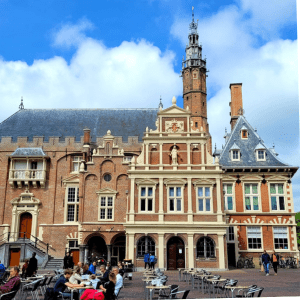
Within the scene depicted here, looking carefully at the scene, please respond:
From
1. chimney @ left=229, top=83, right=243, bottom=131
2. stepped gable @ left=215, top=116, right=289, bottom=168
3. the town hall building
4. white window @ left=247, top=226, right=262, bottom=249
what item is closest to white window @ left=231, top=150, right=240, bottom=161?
the town hall building

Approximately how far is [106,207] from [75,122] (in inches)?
430

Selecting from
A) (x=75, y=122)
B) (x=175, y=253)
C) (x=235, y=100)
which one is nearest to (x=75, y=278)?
(x=175, y=253)

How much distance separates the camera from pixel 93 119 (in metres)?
38.3

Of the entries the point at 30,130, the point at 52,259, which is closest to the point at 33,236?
the point at 52,259

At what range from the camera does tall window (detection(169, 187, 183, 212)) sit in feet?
92.5

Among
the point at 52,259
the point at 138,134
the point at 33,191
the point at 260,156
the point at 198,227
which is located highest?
the point at 138,134

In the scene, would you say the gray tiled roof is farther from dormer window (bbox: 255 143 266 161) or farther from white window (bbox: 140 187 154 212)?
dormer window (bbox: 255 143 266 161)

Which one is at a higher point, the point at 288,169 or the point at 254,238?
the point at 288,169

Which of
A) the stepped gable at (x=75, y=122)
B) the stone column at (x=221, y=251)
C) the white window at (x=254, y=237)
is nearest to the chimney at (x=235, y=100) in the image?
the stepped gable at (x=75, y=122)

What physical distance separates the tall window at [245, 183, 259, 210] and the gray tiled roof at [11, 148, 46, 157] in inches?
744

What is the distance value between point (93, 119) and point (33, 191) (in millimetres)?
9609

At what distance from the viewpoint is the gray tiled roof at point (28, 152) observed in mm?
34094

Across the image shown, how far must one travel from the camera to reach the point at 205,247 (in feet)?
90.0

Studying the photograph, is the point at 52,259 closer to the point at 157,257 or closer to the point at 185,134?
the point at 157,257
